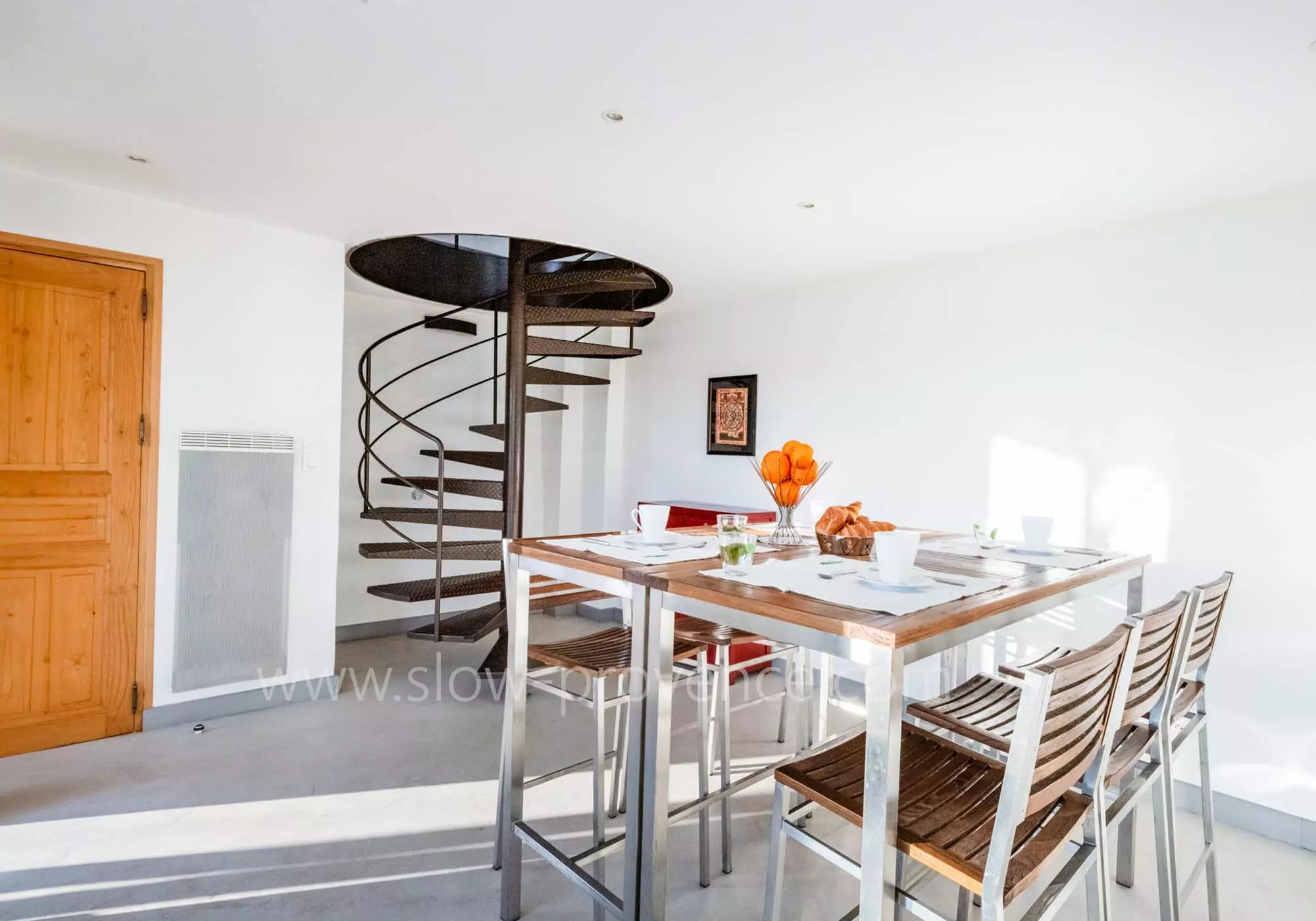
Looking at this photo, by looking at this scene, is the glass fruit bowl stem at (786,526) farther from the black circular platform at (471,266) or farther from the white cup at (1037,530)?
the black circular platform at (471,266)

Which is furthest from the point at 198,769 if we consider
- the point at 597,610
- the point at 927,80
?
the point at 927,80

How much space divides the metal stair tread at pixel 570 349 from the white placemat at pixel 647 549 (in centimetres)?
218

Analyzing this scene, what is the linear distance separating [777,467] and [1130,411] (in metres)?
1.96

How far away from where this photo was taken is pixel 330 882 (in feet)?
6.95

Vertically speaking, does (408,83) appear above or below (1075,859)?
above

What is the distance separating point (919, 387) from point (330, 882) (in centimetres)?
336

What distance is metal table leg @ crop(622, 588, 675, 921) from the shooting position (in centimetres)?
148

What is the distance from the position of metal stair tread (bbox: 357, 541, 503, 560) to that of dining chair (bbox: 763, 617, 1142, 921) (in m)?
2.66

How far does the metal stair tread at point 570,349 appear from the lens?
405 centimetres

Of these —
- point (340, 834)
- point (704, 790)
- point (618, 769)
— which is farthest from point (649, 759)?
point (340, 834)

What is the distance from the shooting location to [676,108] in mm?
2156

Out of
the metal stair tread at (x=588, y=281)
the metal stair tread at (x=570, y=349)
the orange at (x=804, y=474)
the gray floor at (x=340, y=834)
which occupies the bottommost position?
the gray floor at (x=340, y=834)

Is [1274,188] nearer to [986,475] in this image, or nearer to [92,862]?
[986,475]

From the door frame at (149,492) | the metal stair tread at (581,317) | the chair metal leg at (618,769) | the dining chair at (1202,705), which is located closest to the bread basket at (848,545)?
the dining chair at (1202,705)
